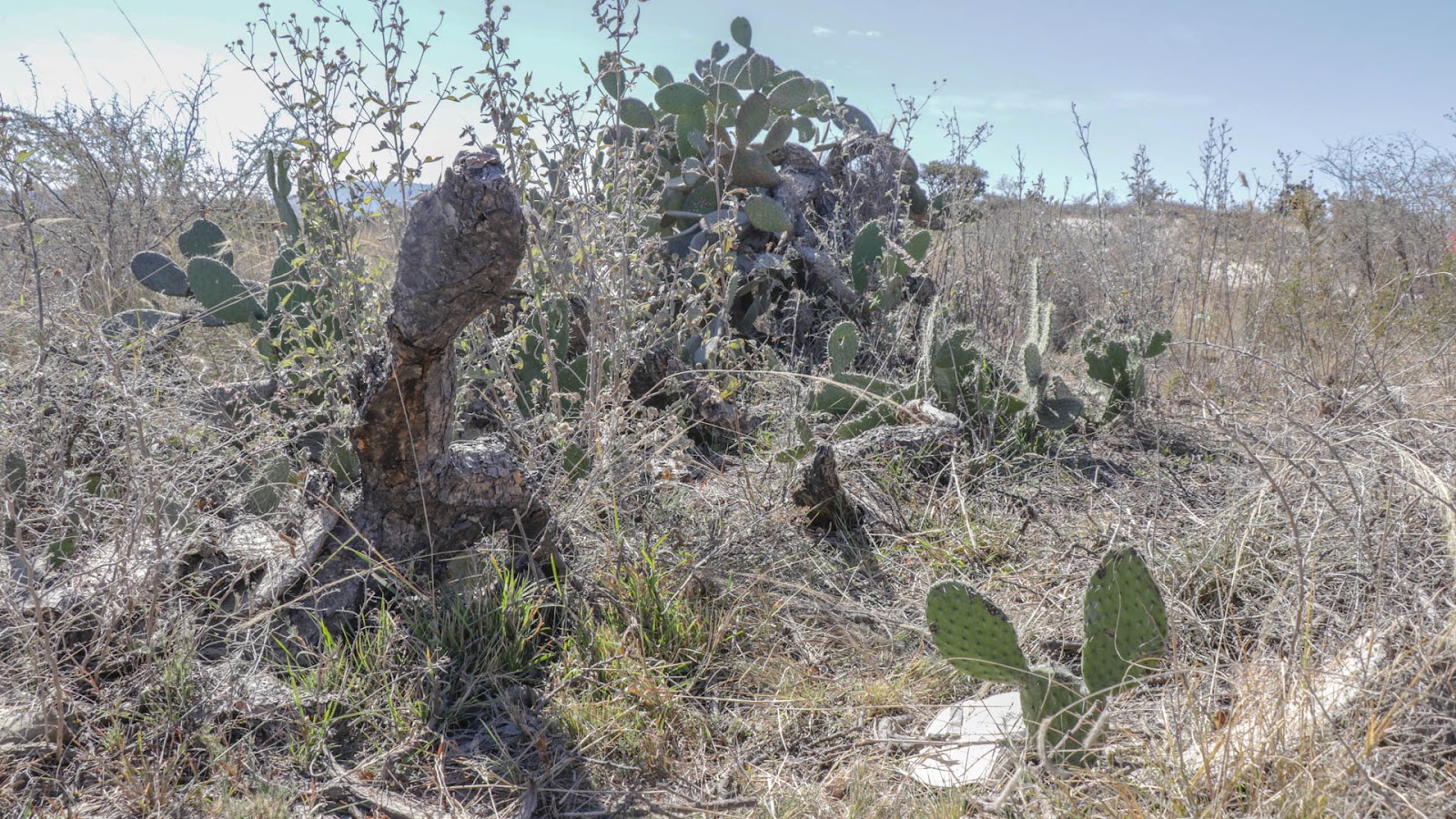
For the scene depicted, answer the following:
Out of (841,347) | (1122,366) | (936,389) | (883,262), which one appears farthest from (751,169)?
(1122,366)

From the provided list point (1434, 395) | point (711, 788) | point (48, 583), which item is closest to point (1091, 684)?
point (711, 788)

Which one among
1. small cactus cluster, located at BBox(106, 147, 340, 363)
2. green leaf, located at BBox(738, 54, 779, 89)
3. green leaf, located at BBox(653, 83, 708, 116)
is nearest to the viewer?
small cactus cluster, located at BBox(106, 147, 340, 363)

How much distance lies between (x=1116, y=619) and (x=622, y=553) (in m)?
1.23

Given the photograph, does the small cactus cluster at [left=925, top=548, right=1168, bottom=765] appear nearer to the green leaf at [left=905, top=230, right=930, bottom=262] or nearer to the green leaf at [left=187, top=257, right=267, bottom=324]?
the green leaf at [left=905, top=230, right=930, bottom=262]

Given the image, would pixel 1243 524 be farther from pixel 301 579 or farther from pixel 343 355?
pixel 343 355

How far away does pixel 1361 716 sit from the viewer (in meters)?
1.65

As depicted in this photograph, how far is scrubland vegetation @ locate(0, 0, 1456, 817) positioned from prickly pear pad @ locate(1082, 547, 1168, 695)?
64 millimetres

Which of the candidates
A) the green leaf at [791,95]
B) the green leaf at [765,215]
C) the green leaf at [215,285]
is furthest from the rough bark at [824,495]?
the green leaf at [791,95]

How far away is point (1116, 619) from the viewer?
6.17 feet

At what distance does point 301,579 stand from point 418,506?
0.35 meters

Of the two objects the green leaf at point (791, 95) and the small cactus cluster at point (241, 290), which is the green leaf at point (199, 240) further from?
the green leaf at point (791, 95)

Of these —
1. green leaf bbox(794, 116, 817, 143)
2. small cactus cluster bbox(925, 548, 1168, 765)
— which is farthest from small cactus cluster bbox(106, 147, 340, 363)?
green leaf bbox(794, 116, 817, 143)

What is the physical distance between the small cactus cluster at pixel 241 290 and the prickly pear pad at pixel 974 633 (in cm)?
233

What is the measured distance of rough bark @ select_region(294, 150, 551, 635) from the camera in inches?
73.7
